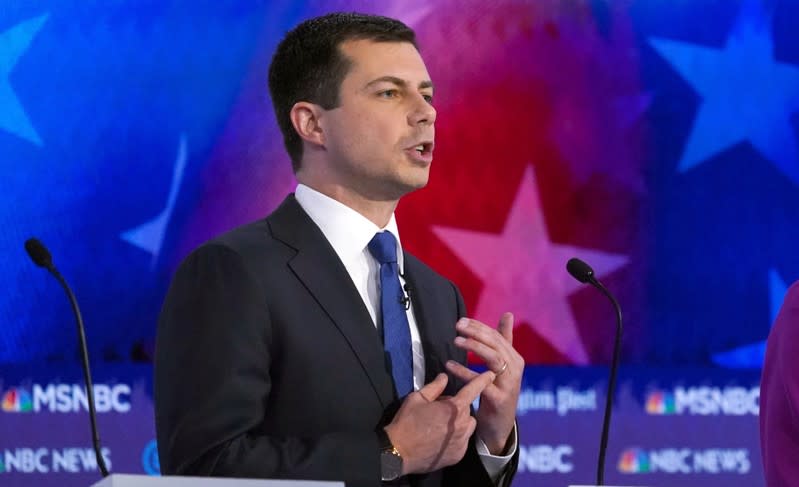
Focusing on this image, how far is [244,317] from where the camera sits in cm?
212

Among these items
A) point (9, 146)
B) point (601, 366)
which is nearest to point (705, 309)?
point (601, 366)

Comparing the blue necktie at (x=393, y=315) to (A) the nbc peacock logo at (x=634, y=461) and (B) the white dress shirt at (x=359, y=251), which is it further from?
(A) the nbc peacock logo at (x=634, y=461)

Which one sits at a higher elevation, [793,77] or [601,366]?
[793,77]

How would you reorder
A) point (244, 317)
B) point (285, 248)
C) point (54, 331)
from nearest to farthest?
point (244, 317) → point (285, 248) → point (54, 331)

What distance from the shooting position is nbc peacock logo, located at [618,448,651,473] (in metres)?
3.91

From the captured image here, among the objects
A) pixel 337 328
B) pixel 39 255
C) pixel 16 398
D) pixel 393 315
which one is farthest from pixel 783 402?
pixel 16 398

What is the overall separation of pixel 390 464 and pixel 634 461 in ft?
6.61

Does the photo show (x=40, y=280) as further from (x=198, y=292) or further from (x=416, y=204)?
(x=198, y=292)

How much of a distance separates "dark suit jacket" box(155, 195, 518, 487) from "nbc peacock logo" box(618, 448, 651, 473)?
1.68 meters

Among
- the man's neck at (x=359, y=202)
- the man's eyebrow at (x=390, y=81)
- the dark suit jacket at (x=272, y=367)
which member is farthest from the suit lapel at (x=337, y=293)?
the man's eyebrow at (x=390, y=81)

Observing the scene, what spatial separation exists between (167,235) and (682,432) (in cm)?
192

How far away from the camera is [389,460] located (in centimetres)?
211

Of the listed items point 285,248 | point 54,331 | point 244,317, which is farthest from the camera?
point 54,331

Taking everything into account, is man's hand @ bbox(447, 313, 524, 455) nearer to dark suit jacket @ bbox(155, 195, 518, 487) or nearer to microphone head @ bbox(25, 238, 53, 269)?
dark suit jacket @ bbox(155, 195, 518, 487)
